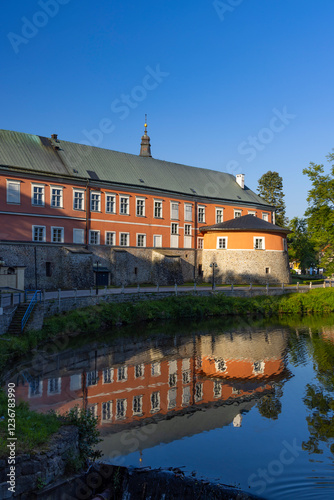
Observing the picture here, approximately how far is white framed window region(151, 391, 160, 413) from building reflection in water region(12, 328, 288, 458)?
3 centimetres

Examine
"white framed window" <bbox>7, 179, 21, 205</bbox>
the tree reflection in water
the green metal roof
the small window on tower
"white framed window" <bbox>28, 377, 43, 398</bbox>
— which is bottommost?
the tree reflection in water

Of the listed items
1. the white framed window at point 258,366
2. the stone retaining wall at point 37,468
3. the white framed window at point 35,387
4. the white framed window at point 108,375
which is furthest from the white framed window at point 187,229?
the stone retaining wall at point 37,468

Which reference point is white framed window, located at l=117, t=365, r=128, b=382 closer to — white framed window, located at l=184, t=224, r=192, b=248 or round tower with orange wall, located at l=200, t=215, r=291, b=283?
round tower with orange wall, located at l=200, t=215, r=291, b=283

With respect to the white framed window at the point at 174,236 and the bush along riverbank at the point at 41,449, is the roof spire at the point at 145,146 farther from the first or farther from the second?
the bush along riverbank at the point at 41,449

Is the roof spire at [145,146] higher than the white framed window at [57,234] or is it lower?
higher

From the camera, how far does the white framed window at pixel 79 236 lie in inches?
1367

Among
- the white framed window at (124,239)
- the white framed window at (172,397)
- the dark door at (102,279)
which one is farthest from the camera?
the white framed window at (124,239)

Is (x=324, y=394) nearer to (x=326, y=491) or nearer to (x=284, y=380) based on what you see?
(x=284, y=380)

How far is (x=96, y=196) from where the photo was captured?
36500 mm

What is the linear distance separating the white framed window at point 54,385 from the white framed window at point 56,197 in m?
19.9

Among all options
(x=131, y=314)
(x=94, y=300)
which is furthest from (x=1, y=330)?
(x=131, y=314)

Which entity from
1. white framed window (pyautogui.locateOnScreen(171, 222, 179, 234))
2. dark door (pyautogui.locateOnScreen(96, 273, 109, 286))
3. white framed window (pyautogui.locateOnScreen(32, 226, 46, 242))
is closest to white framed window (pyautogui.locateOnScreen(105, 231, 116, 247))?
dark door (pyautogui.locateOnScreen(96, 273, 109, 286))

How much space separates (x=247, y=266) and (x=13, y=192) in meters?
22.6

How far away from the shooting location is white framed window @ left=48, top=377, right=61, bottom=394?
1461 cm
